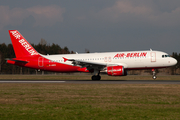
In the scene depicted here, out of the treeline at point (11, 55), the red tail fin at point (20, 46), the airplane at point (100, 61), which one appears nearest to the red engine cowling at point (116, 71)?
the airplane at point (100, 61)

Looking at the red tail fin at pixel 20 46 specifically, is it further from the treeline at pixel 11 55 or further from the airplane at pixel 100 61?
the treeline at pixel 11 55

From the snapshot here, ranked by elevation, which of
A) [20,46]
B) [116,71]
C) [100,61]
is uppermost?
[20,46]

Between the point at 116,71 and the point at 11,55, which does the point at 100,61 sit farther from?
the point at 11,55

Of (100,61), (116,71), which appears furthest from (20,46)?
(116,71)

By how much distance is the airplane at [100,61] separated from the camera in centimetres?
3225

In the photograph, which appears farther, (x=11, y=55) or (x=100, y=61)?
(x=11, y=55)

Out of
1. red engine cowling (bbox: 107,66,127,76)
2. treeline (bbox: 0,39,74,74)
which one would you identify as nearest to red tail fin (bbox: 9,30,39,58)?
red engine cowling (bbox: 107,66,127,76)

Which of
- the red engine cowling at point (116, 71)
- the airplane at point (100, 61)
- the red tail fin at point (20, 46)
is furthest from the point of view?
the red tail fin at point (20, 46)

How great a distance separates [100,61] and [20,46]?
528 inches

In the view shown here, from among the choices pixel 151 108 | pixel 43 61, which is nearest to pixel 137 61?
pixel 43 61

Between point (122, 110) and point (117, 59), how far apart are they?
23333 millimetres

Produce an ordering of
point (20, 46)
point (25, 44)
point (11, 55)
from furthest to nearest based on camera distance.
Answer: point (11, 55) < point (25, 44) < point (20, 46)

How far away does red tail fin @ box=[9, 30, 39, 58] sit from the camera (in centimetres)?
3694

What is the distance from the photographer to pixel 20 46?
37062 millimetres
